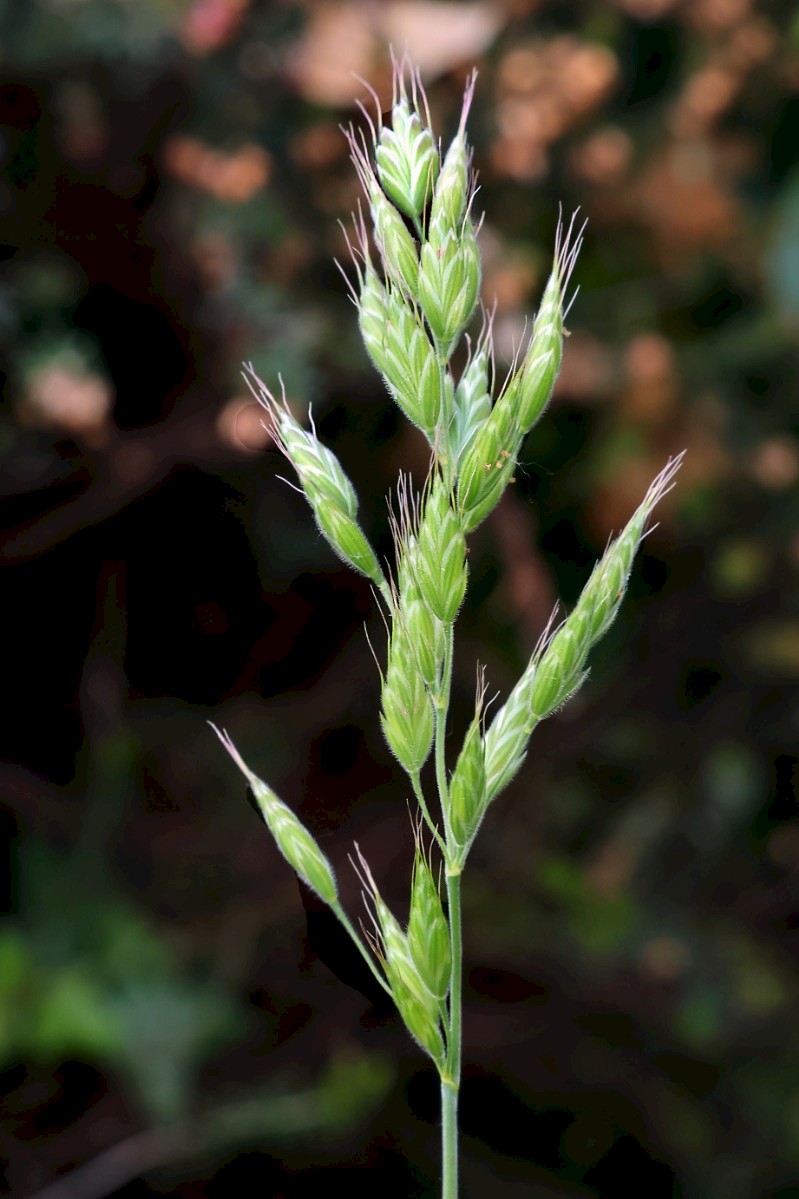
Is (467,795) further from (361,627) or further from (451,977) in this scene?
(361,627)

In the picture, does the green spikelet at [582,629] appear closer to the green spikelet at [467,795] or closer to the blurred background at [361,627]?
the green spikelet at [467,795]

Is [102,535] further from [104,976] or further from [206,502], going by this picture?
[104,976]

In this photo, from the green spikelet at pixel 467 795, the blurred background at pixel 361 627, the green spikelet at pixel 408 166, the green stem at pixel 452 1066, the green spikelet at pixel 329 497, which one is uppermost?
the green spikelet at pixel 408 166

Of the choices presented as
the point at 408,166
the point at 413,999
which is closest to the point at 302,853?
the point at 413,999

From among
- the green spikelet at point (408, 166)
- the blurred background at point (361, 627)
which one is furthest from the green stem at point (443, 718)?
the blurred background at point (361, 627)

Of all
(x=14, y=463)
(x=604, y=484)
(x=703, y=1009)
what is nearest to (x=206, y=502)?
(x=14, y=463)

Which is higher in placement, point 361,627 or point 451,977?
point 451,977
